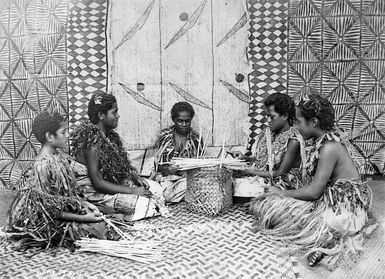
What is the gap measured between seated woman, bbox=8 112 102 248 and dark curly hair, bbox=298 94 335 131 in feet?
6.25

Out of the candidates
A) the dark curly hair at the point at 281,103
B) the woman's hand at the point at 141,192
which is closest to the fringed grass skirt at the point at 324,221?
the dark curly hair at the point at 281,103

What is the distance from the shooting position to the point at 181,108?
179 inches

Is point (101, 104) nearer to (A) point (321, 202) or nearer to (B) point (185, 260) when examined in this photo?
(B) point (185, 260)

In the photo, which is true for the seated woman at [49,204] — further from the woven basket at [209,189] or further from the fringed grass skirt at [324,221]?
the fringed grass skirt at [324,221]

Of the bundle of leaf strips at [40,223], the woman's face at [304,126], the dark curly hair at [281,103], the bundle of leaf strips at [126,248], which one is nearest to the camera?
the bundle of leaf strips at [126,248]

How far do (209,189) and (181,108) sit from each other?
1117 millimetres

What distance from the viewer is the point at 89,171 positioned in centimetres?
378

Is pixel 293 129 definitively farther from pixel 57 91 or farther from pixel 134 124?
pixel 57 91

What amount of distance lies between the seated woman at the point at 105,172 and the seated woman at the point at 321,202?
104 centimetres

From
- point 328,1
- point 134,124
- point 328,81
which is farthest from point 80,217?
point 328,1

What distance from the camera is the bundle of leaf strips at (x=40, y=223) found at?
3.28 m

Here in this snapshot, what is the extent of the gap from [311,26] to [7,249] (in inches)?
147

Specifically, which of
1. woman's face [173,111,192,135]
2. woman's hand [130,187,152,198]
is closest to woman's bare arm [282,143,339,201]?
woman's hand [130,187,152,198]

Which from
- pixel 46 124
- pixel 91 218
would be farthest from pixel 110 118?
pixel 91 218
